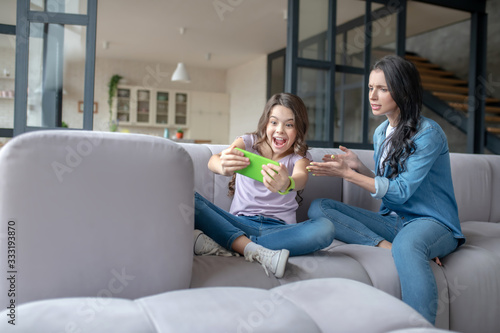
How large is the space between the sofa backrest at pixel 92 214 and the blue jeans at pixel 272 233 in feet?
1.31

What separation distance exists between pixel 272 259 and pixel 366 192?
1.16 meters

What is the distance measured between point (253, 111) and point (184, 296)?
8013mm

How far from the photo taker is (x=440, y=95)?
6.07m

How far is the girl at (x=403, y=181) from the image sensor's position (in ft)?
5.31

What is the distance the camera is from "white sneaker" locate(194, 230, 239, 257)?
58.2 inches

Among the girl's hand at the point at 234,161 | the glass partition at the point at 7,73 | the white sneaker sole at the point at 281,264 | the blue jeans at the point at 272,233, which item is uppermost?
the glass partition at the point at 7,73

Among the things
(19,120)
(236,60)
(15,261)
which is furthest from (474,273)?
(236,60)

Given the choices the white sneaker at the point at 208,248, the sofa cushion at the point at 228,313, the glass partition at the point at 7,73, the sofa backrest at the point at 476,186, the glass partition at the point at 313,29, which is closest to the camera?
the sofa cushion at the point at 228,313

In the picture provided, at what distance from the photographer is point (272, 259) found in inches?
52.9

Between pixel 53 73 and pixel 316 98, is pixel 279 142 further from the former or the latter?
pixel 316 98

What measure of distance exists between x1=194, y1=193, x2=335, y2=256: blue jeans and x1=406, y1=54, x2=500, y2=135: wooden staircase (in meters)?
4.90

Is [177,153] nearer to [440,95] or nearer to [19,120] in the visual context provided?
[19,120]

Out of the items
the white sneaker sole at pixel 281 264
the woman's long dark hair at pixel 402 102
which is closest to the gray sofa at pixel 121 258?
the white sneaker sole at pixel 281 264

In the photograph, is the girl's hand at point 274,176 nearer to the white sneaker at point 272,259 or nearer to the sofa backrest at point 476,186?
the white sneaker at point 272,259
